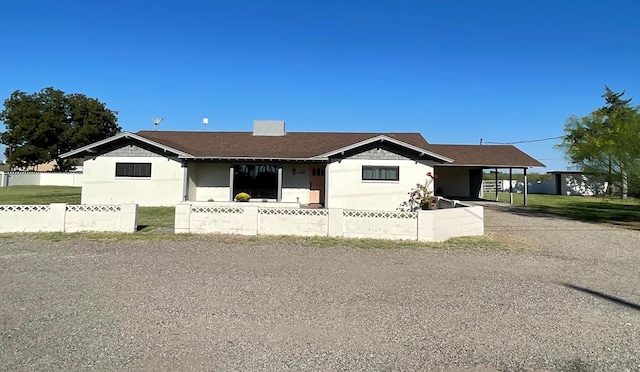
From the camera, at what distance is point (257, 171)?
771 inches

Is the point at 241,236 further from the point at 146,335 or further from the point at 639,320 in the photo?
the point at 639,320

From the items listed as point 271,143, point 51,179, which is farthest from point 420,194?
point 51,179

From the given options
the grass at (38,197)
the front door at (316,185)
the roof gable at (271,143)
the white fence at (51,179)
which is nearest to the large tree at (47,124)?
the white fence at (51,179)

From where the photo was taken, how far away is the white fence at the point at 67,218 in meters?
10.2

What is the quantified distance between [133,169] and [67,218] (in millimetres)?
9053

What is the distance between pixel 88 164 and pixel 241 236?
13222mm

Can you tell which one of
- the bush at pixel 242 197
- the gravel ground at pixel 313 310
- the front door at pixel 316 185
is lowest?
the gravel ground at pixel 313 310

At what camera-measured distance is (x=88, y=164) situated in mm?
18766

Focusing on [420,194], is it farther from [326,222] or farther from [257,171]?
[257,171]

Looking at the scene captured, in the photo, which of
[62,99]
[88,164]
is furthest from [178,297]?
[62,99]

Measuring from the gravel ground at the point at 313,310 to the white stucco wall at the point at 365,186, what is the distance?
922 centimetres

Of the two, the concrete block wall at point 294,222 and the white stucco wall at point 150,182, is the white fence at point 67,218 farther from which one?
the white stucco wall at point 150,182

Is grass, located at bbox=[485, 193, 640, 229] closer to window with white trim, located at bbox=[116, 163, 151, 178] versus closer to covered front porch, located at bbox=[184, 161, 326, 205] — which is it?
covered front porch, located at bbox=[184, 161, 326, 205]

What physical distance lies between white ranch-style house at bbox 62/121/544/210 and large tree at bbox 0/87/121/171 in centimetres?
3672
